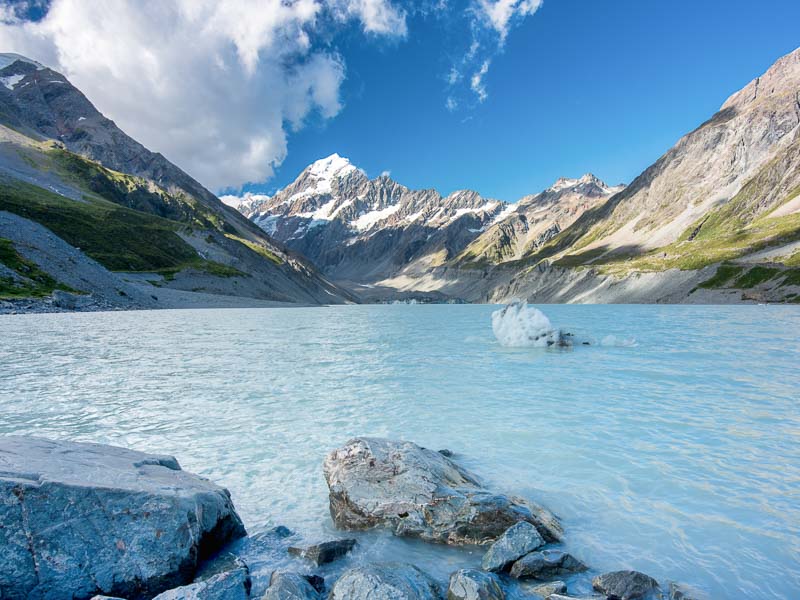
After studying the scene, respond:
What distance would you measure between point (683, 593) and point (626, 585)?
81cm

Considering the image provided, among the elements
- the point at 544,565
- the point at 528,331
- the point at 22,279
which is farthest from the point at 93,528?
the point at 22,279

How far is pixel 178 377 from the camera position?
21859mm

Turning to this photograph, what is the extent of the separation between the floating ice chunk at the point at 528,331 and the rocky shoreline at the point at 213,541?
28.8 metres

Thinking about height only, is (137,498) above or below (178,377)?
above

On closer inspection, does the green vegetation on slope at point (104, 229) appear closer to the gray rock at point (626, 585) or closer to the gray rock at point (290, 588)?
the gray rock at point (290, 588)

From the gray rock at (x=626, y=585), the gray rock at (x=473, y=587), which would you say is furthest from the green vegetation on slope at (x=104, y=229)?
the gray rock at (x=626, y=585)

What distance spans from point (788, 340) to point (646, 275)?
147629mm

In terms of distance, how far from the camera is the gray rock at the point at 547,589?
6207 mm

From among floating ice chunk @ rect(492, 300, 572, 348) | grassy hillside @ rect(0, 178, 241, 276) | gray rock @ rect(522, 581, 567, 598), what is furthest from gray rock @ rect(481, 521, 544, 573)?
grassy hillside @ rect(0, 178, 241, 276)

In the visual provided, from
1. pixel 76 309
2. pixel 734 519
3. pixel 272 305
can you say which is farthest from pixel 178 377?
pixel 272 305

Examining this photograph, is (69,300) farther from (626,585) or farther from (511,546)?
(626,585)

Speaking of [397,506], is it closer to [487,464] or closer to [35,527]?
[487,464]

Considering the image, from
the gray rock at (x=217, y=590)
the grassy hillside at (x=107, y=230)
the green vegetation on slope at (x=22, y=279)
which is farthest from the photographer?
the grassy hillside at (x=107, y=230)

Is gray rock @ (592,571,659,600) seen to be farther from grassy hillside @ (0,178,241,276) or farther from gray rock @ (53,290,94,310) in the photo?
grassy hillside @ (0,178,241,276)
